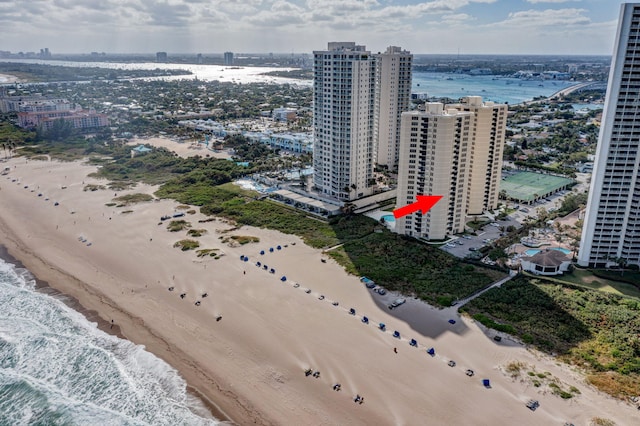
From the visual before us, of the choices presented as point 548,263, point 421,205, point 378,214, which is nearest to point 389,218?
point 378,214

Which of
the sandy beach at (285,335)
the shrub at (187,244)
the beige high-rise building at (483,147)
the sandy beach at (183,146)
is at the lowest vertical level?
the sandy beach at (285,335)

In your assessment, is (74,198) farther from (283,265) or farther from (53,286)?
(283,265)

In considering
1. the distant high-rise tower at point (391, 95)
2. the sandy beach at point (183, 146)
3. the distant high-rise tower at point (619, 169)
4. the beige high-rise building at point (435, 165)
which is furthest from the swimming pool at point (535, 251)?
the sandy beach at point (183, 146)

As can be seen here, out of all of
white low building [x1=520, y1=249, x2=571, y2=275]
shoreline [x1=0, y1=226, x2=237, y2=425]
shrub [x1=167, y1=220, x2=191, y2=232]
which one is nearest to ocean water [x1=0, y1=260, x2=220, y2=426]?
shoreline [x1=0, y1=226, x2=237, y2=425]

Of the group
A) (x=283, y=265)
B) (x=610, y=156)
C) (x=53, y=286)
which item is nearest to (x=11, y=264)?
(x=53, y=286)

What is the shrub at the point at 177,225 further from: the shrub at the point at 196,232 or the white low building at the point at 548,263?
the white low building at the point at 548,263

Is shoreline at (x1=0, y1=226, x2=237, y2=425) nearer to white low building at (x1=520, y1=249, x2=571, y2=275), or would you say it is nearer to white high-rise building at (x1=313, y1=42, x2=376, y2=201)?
white low building at (x1=520, y1=249, x2=571, y2=275)

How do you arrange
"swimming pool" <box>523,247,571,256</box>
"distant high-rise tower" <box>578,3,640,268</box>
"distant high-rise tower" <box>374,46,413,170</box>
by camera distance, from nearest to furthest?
"distant high-rise tower" <box>578,3,640,268</box> → "swimming pool" <box>523,247,571,256</box> → "distant high-rise tower" <box>374,46,413,170</box>
